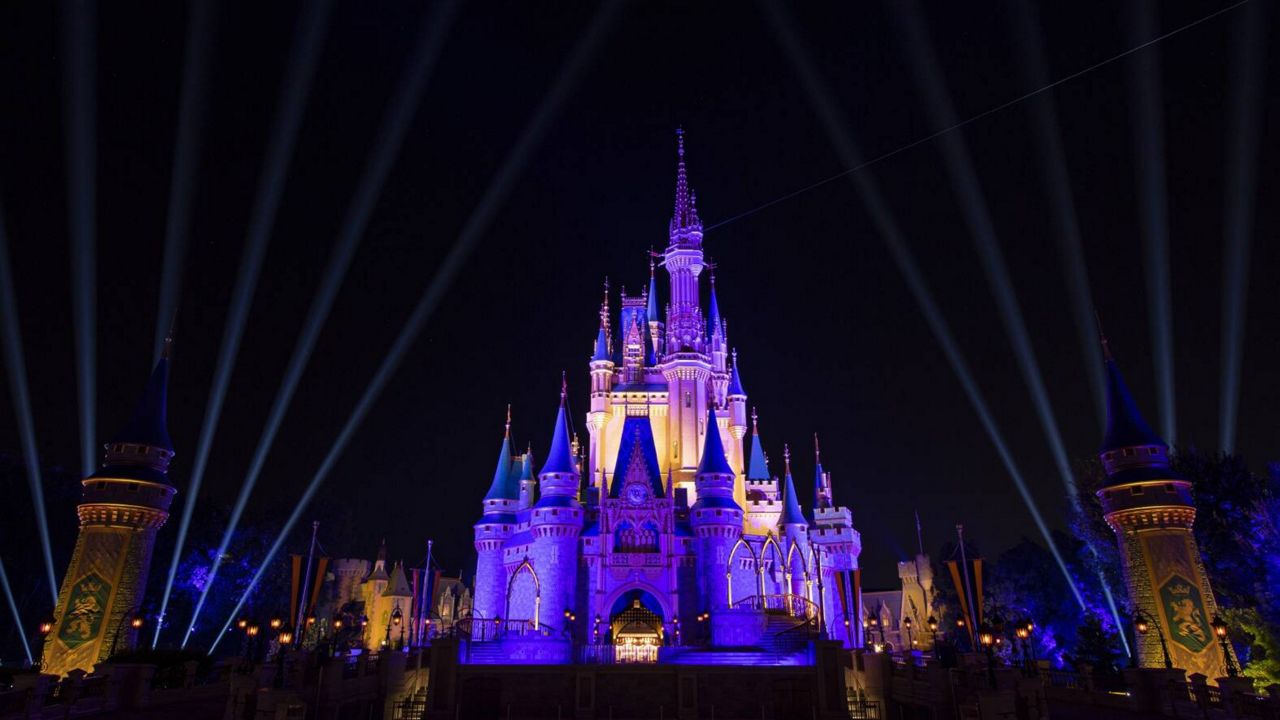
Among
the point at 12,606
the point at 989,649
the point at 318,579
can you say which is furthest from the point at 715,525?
the point at 12,606

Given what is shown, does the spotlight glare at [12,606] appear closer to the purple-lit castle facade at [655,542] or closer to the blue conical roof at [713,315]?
the purple-lit castle facade at [655,542]

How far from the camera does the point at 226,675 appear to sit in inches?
1239

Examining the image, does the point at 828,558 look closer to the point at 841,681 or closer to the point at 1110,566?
the point at 1110,566

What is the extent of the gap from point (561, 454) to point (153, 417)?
2361 cm

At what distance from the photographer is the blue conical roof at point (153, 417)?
37594mm

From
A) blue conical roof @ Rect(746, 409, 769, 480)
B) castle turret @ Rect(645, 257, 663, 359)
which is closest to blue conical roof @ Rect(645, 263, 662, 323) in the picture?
castle turret @ Rect(645, 257, 663, 359)

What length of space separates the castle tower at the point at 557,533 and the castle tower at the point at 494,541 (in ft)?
17.8

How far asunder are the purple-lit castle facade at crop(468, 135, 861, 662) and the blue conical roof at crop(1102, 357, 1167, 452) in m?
15.5

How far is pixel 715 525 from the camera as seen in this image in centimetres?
4997

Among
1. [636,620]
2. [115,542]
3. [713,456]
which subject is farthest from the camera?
[713,456]

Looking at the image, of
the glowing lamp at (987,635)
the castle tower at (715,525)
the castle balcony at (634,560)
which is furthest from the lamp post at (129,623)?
the glowing lamp at (987,635)

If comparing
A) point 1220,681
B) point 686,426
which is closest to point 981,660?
point 1220,681

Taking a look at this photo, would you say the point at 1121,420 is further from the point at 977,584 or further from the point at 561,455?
the point at 561,455

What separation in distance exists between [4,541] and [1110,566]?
6408cm
